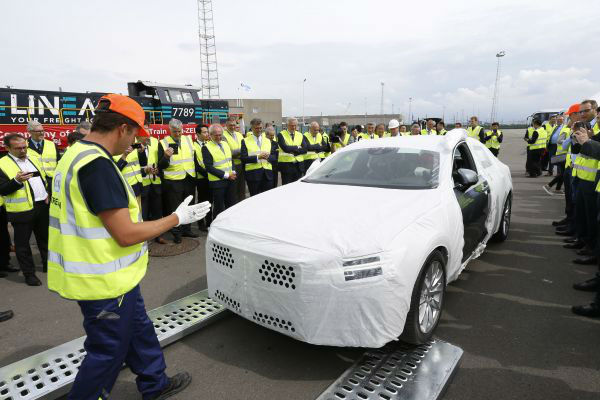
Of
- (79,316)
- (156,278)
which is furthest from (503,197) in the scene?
(79,316)

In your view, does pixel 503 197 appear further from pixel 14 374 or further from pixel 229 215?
pixel 14 374

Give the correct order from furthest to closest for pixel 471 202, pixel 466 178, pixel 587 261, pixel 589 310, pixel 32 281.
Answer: pixel 587 261 → pixel 32 281 → pixel 471 202 → pixel 466 178 → pixel 589 310

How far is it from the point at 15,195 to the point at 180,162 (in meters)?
2.24

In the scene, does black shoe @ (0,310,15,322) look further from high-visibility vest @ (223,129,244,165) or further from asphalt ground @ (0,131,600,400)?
high-visibility vest @ (223,129,244,165)

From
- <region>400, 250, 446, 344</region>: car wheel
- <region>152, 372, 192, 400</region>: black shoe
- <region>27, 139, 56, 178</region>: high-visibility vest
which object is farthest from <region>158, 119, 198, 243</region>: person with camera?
<region>400, 250, 446, 344</region>: car wheel

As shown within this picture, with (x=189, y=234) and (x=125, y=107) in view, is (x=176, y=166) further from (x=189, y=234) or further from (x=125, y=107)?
(x=125, y=107)

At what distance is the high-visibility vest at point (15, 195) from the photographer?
4.37m

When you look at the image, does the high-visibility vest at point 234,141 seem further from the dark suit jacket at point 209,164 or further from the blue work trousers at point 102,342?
the blue work trousers at point 102,342

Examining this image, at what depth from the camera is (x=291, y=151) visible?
763 cm

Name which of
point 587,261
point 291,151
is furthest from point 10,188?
point 587,261

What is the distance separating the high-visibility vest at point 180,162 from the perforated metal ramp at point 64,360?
9.34ft

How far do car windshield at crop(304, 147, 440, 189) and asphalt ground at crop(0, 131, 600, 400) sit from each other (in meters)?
1.34

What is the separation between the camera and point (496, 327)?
3.21 m

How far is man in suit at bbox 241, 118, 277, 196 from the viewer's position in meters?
6.72
